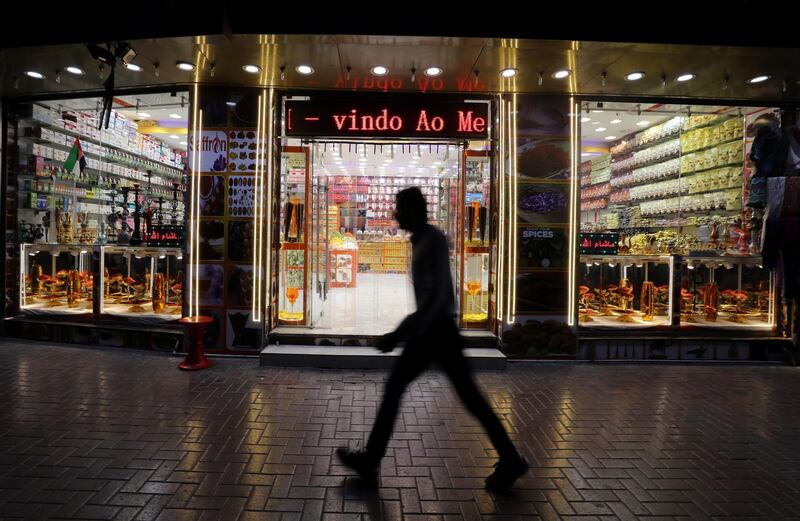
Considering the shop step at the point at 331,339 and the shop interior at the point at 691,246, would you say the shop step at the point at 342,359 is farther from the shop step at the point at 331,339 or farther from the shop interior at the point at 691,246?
the shop interior at the point at 691,246

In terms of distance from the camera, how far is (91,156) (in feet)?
28.9

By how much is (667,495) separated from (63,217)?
9112 mm

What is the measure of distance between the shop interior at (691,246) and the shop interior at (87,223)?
6309 millimetres

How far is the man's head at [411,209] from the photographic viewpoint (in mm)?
3111

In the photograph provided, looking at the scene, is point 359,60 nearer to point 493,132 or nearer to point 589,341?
point 493,132

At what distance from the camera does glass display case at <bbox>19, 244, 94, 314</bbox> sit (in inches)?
294

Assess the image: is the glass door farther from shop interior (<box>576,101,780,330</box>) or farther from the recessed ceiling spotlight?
shop interior (<box>576,101,780,330</box>)

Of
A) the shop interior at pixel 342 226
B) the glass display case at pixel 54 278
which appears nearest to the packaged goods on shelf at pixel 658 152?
the shop interior at pixel 342 226

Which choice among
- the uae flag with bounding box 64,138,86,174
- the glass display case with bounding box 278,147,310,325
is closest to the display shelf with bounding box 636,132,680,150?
the glass display case with bounding box 278,147,310,325

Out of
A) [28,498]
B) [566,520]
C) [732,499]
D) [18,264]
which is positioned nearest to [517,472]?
[566,520]

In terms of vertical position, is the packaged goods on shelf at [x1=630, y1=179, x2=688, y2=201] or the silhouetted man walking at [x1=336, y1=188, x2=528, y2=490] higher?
the packaged goods on shelf at [x1=630, y1=179, x2=688, y2=201]

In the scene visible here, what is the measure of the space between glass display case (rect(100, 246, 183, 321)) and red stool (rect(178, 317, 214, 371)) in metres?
1.37

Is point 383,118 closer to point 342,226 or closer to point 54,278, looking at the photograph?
point 342,226

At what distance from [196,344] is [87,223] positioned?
15.1 ft
